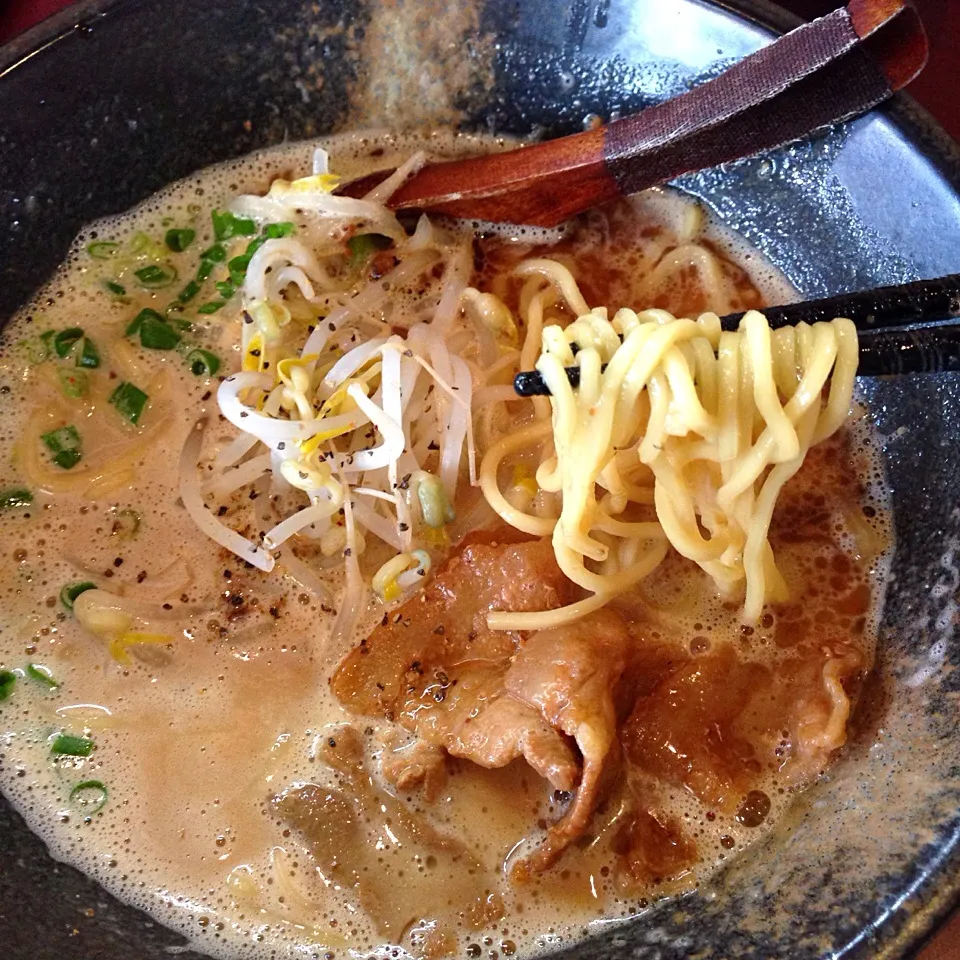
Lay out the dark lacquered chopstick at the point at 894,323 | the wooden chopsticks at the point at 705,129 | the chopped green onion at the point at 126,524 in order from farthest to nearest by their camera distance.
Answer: the chopped green onion at the point at 126,524 < the wooden chopsticks at the point at 705,129 < the dark lacquered chopstick at the point at 894,323

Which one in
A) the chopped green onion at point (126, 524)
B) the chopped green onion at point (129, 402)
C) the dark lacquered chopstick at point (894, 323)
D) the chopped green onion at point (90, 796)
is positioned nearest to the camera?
the dark lacquered chopstick at point (894, 323)

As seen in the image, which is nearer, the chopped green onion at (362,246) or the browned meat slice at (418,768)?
the browned meat slice at (418,768)

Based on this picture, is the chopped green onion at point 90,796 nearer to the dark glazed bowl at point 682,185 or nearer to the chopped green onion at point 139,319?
the dark glazed bowl at point 682,185

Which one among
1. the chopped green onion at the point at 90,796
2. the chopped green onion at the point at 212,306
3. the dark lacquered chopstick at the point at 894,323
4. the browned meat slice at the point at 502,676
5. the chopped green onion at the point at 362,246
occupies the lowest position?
Result: the browned meat slice at the point at 502,676

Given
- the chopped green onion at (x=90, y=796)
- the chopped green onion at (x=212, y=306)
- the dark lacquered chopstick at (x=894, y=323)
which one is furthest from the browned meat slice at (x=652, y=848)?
the chopped green onion at (x=212, y=306)

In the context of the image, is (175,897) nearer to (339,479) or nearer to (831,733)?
(339,479)

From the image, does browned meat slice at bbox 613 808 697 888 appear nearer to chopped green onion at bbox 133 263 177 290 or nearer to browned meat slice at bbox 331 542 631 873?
browned meat slice at bbox 331 542 631 873
